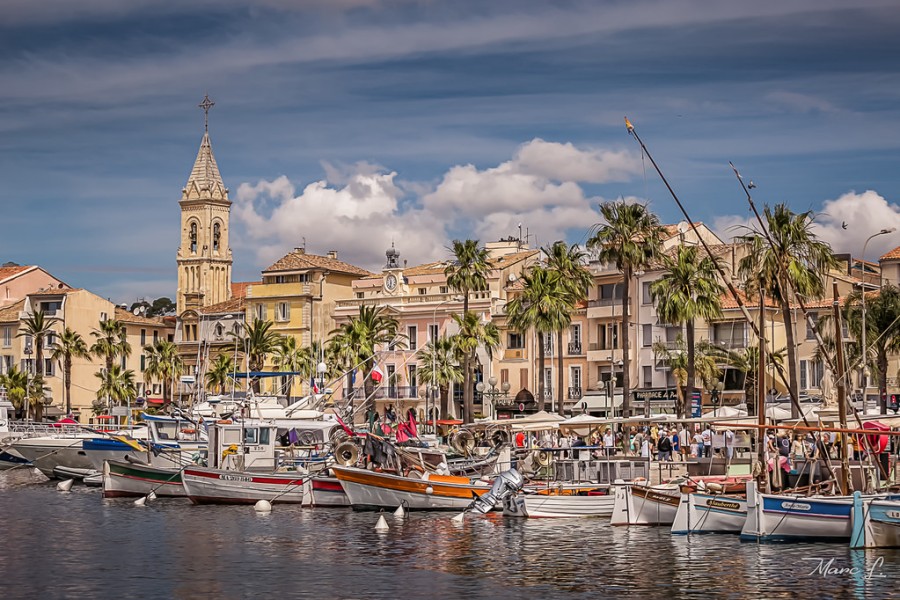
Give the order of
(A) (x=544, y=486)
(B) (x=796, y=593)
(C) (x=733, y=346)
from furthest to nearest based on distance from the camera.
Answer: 1. (C) (x=733, y=346)
2. (A) (x=544, y=486)
3. (B) (x=796, y=593)

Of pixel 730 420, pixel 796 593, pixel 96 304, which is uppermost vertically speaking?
pixel 96 304

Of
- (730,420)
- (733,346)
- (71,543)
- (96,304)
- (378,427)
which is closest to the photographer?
(71,543)

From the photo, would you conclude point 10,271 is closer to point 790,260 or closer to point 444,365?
point 444,365

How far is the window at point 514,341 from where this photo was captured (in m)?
99.9

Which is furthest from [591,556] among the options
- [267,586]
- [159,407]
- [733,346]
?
[159,407]

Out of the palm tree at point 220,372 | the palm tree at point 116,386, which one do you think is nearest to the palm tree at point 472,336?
the palm tree at point 220,372

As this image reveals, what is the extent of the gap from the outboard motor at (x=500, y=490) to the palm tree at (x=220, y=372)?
67606 millimetres

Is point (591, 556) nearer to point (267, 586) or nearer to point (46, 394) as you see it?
point (267, 586)

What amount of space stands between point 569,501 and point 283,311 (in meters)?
80.2

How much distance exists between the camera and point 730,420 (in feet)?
159

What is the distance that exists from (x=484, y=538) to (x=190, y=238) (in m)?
125

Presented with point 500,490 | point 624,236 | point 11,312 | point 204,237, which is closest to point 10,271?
point 11,312

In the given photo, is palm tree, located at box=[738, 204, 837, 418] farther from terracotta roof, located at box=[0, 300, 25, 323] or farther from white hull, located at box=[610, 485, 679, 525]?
terracotta roof, located at box=[0, 300, 25, 323]

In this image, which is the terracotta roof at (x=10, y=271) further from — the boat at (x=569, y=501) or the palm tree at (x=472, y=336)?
the boat at (x=569, y=501)
